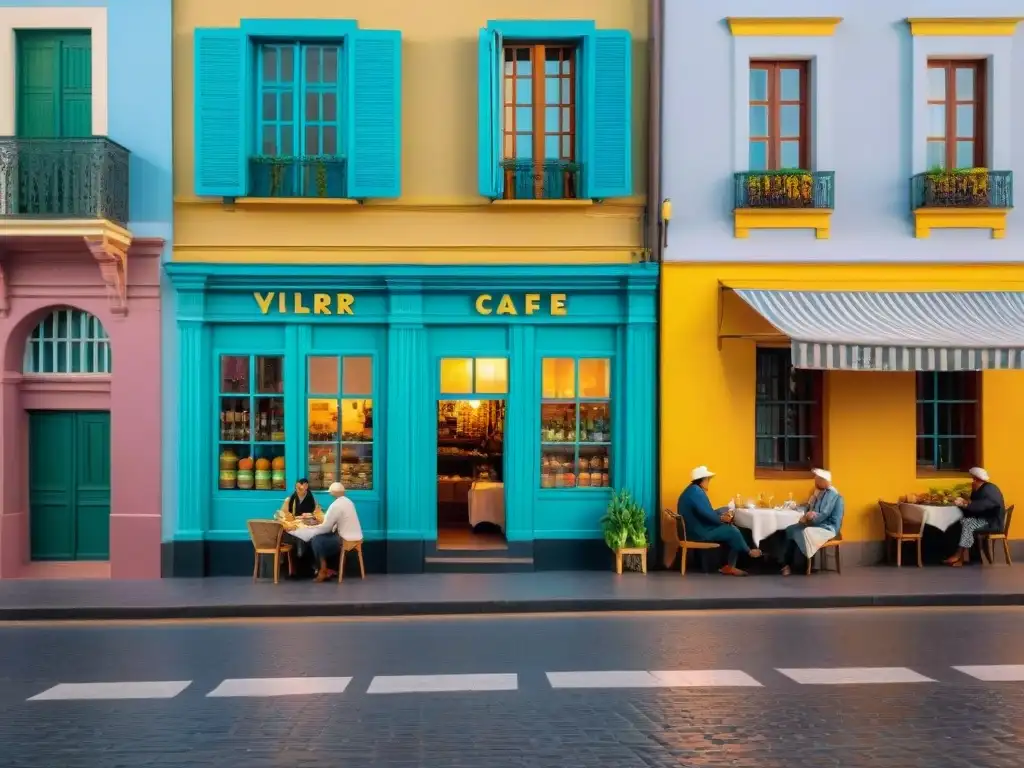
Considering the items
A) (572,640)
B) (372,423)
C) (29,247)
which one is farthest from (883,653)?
(29,247)

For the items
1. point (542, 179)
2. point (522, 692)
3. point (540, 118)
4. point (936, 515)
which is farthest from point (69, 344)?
point (936, 515)

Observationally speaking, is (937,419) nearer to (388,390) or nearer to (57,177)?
(388,390)

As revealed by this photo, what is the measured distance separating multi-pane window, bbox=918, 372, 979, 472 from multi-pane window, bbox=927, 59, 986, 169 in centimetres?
291

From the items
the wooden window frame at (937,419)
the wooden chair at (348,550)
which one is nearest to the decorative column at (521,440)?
the wooden chair at (348,550)

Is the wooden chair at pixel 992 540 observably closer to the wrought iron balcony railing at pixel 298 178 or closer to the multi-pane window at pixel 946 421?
the multi-pane window at pixel 946 421

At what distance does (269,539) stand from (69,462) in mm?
3235

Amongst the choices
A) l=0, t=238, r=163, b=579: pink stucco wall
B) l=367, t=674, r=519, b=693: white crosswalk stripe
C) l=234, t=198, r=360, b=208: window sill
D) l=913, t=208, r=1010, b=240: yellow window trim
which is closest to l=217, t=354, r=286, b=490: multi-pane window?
l=0, t=238, r=163, b=579: pink stucco wall

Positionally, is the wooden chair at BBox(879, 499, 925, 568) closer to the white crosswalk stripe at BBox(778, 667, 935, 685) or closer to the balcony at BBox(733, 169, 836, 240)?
the balcony at BBox(733, 169, 836, 240)

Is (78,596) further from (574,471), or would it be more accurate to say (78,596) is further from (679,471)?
(679,471)

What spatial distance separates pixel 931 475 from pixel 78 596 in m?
10.9

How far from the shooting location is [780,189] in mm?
13531

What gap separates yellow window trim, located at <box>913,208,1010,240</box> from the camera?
538 inches

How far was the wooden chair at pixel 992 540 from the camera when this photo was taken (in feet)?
44.5

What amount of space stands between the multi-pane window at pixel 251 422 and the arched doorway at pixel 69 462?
159 centimetres
